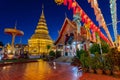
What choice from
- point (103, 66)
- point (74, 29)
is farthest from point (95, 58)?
point (74, 29)

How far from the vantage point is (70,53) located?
61.7 feet

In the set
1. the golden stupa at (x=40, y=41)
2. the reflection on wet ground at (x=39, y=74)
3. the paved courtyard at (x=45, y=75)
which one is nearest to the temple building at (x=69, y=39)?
the reflection on wet ground at (x=39, y=74)

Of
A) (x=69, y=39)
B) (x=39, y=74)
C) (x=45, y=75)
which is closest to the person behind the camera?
(x=45, y=75)

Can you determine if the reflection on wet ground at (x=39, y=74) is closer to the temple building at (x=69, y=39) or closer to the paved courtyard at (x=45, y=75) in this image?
the paved courtyard at (x=45, y=75)

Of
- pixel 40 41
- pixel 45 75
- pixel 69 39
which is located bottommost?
pixel 45 75

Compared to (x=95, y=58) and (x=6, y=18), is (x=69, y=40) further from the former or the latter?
(x=6, y=18)

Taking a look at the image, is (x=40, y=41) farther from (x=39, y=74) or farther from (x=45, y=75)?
(x=45, y=75)

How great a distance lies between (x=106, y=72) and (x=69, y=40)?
13072mm

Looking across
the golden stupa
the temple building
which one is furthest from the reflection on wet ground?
the golden stupa

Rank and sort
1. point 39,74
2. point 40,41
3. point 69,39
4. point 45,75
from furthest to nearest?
point 40,41, point 69,39, point 39,74, point 45,75

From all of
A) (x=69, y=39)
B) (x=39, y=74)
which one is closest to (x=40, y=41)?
(x=69, y=39)

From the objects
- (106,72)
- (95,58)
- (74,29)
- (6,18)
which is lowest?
(106,72)

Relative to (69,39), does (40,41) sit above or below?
above

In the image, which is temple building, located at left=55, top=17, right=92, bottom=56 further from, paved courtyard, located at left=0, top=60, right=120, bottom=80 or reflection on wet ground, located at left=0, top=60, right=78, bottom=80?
paved courtyard, located at left=0, top=60, right=120, bottom=80
